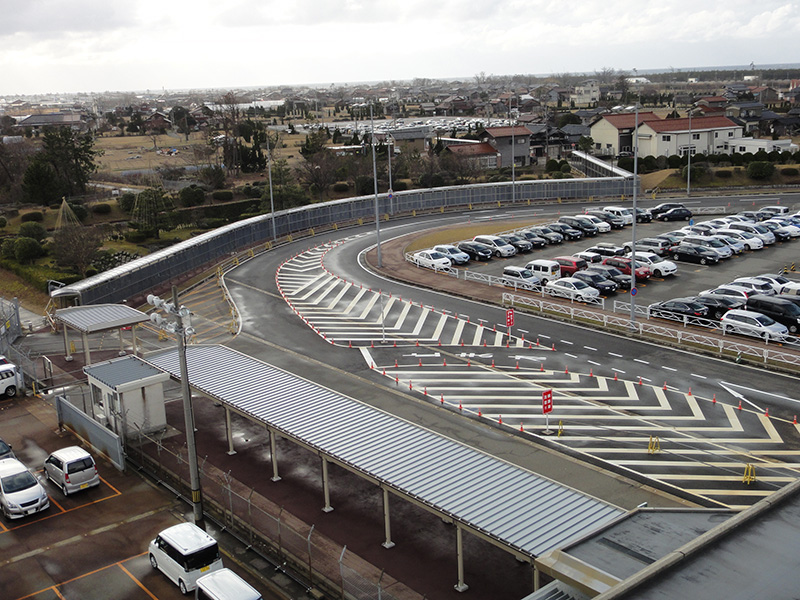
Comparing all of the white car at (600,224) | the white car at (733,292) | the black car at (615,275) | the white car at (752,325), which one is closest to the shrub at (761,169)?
the white car at (600,224)

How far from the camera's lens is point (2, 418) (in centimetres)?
3014

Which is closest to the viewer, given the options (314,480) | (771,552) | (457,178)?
(771,552)

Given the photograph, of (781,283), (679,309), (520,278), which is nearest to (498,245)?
(520,278)

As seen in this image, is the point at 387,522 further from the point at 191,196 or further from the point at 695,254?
the point at 191,196

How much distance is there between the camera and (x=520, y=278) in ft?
149

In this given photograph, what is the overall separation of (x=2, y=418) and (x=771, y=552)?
27.5 metres

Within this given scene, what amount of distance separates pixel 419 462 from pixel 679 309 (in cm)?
2189

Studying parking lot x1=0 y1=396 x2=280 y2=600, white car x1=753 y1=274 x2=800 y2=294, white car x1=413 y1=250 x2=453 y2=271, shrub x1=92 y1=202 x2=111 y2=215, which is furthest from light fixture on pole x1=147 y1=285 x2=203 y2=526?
shrub x1=92 y1=202 x2=111 y2=215

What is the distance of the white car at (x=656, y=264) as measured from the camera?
45750 millimetres

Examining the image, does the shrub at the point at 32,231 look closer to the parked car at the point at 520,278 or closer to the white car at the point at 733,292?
the parked car at the point at 520,278

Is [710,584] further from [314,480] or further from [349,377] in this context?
[349,377]

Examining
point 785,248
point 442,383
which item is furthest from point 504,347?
point 785,248

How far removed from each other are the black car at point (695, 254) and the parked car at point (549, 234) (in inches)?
346

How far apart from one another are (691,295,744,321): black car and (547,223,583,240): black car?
65.3 feet
